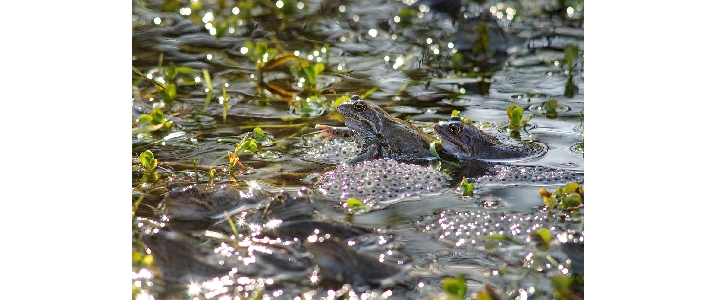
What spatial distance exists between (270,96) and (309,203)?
2313 millimetres

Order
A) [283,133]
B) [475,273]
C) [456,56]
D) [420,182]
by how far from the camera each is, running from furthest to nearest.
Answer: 1. [456,56]
2. [283,133]
3. [420,182]
4. [475,273]

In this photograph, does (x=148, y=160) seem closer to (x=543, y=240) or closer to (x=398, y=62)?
(x=543, y=240)

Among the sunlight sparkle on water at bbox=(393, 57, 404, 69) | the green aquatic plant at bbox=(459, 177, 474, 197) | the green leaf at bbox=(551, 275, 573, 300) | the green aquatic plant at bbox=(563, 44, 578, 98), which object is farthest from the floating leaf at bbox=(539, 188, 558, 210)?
the sunlight sparkle on water at bbox=(393, 57, 404, 69)

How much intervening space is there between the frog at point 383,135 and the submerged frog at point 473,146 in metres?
0.16

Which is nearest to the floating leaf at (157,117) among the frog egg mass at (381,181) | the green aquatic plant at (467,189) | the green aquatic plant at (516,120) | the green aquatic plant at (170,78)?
the green aquatic plant at (170,78)

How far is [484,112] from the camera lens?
5262mm

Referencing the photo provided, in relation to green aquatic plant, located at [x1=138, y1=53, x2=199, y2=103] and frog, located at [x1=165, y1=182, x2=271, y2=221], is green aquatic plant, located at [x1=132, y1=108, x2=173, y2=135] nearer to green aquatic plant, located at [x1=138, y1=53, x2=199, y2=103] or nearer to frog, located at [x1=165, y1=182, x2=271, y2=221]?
green aquatic plant, located at [x1=138, y1=53, x2=199, y2=103]

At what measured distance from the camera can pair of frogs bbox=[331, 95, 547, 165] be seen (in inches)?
175

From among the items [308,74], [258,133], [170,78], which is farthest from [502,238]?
[170,78]

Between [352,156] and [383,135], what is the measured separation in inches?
9.3

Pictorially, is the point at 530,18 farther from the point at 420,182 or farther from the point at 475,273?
the point at 475,273

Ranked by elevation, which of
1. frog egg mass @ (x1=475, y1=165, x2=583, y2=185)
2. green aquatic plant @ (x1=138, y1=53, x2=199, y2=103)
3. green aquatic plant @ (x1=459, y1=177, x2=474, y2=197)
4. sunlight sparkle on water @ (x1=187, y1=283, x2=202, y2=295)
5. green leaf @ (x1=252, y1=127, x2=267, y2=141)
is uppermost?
green aquatic plant @ (x1=138, y1=53, x2=199, y2=103)
